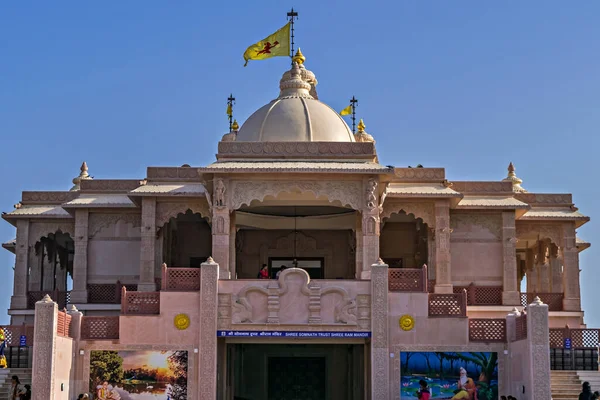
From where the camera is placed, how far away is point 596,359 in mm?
31953

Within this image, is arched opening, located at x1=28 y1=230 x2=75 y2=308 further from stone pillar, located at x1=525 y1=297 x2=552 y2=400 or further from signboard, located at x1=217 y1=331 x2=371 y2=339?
stone pillar, located at x1=525 y1=297 x2=552 y2=400

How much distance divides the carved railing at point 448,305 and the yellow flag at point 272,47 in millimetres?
11752

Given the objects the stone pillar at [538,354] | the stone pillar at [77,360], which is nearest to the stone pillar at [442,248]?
the stone pillar at [538,354]

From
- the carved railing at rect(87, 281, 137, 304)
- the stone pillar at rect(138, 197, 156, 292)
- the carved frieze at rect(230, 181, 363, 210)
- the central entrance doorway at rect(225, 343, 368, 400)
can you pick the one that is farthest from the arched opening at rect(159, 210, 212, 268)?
the carved frieze at rect(230, 181, 363, 210)

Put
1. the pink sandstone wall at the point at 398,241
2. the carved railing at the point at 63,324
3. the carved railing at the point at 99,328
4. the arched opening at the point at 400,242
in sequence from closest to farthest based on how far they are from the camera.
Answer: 1. the carved railing at the point at 63,324
2. the carved railing at the point at 99,328
3. the arched opening at the point at 400,242
4. the pink sandstone wall at the point at 398,241

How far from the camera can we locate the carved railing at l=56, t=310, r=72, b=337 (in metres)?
30.3

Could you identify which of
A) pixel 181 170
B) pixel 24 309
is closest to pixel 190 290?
pixel 181 170

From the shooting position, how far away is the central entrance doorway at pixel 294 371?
1587 inches

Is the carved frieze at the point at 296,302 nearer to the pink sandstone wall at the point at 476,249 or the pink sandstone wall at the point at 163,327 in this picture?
the pink sandstone wall at the point at 163,327

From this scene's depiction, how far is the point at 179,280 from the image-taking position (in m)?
32.1

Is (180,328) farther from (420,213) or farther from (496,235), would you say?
(496,235)

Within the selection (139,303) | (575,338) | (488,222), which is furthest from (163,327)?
(488,222)

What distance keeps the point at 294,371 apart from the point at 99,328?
35.1 feet

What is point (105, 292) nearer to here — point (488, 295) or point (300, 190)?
point (300, 190)
